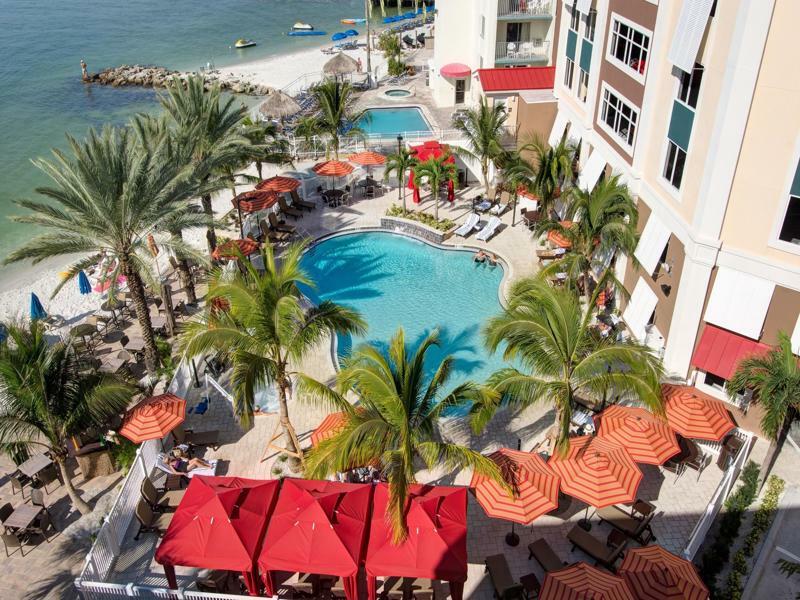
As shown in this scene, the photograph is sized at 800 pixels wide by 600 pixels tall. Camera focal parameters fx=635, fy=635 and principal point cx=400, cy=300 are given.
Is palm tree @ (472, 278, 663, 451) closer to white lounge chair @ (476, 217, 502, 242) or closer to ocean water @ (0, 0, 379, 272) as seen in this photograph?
white lounge chair @ (476, 217, 502, 242)

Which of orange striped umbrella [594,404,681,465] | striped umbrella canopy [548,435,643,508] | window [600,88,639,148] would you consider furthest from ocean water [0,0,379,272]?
orange striped umbrella [594,404,681,465]

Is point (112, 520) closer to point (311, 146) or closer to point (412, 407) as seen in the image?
point (412, 407)

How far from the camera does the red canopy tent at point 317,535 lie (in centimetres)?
1300

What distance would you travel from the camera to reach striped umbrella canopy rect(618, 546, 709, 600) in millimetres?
12633

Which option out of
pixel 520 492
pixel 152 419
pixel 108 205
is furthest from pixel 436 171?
pixel 520 492

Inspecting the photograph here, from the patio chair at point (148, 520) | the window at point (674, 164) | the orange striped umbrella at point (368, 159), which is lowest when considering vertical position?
the patio chair at point (148, 520)

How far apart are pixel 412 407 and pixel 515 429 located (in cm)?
600

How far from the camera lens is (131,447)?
1811 cm

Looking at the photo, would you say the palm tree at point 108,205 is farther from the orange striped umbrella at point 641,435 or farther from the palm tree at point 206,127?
the orange striped umbrella at point 641,435

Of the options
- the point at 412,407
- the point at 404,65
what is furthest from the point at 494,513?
the point at 404,65

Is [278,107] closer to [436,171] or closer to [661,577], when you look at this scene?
[436,171]

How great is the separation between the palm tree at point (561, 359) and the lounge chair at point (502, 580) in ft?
9.73

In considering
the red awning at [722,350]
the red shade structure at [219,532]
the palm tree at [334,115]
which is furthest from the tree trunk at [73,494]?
the palm tree at [334,115]

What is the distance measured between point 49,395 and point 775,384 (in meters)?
17.7
